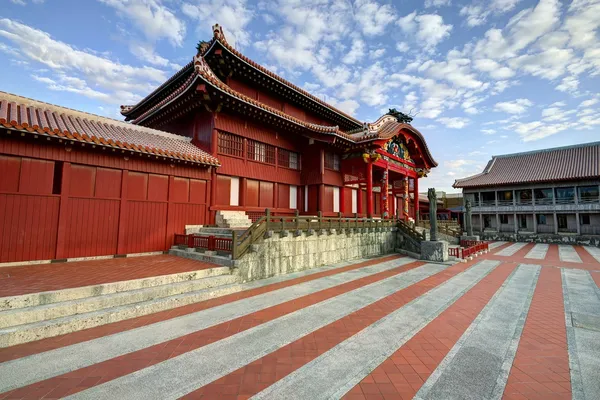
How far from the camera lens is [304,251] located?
10391 mm

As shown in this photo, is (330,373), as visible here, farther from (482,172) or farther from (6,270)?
(482,172)

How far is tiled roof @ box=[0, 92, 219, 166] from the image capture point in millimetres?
7383

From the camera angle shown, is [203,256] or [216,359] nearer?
[216,359]

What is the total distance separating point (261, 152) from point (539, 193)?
102 ft

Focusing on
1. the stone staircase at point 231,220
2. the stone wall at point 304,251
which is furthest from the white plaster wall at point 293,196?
the stone wall at point 304,251

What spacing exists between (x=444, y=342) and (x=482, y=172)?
115 feet

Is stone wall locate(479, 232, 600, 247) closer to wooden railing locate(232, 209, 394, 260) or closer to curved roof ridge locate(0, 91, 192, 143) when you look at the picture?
wooden railing locate(232, 209, 394, 260)

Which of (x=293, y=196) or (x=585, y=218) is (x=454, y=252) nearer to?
(x=293, y=196)

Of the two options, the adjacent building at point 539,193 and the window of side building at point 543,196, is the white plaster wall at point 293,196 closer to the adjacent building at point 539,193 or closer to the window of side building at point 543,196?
the adjacent building at point 539,193

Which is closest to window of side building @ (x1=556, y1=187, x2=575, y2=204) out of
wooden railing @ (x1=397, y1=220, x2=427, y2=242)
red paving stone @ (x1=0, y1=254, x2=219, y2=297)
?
wooden railing @ (x1=397, y1=220, x2=427, y2=242)

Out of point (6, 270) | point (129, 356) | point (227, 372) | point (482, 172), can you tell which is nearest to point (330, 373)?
point (227, 372)

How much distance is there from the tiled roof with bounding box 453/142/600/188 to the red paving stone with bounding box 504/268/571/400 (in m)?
27.3

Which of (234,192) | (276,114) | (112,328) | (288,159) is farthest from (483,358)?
(288,159)

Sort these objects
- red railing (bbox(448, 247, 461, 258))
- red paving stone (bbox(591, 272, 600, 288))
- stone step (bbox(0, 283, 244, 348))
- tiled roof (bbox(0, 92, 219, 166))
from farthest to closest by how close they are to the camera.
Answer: red railing (bbox(448, 247, 461, 258))
red paving stone (bbox(591, 272, 600, 288))
tiled roof (bbox(0, 92, 219, 166))
stone step (bbox(0, 283, 244, 348))
